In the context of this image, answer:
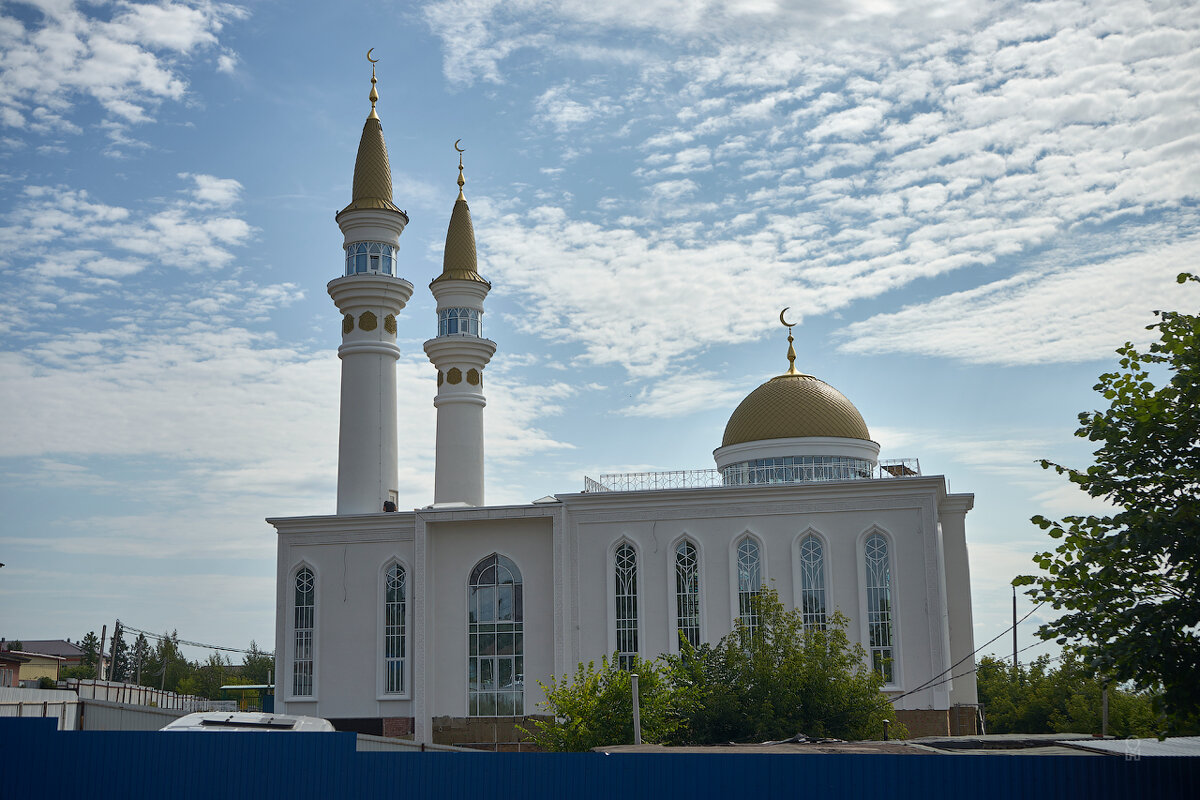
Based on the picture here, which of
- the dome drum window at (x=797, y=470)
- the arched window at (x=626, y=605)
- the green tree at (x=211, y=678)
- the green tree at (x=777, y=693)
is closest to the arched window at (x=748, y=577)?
the dome drum window at (x=797, y=470)

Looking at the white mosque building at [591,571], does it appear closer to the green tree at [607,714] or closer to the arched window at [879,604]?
the arched window at [879,604]

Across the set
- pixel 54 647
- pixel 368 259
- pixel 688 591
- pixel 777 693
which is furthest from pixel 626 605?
pixel 54 647

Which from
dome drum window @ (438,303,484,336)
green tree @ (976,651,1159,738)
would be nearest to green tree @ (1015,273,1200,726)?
green tree @ (976,651,1159,738)

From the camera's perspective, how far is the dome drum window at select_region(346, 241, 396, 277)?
34500 millimetres

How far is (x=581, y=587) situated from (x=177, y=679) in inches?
2389

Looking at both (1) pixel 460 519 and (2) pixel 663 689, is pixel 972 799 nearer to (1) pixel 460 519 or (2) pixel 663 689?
(2) pixel 663 689

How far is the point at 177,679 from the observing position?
264 ft

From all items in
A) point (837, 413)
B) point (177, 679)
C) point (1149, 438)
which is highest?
point (837, 413)

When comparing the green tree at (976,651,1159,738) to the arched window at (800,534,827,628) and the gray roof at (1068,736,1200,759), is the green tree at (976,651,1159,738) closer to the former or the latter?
the arched window at (800,534,827,628)

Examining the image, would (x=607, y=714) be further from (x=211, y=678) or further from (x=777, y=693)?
(x=211, y=678)

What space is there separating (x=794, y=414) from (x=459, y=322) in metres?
11.9

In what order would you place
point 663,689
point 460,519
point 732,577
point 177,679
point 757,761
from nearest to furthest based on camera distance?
point 757,761 → point 663,689 → point 732,577 → point 460,519 → point 177,679

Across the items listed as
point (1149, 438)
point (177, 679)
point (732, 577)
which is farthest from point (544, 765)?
point (177, 679)

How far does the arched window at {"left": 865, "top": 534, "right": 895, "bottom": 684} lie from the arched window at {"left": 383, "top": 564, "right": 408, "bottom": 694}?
11.7 meters
